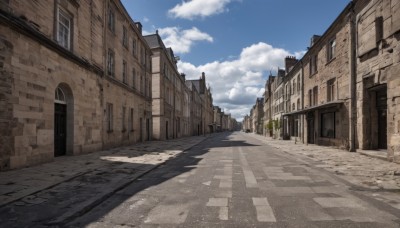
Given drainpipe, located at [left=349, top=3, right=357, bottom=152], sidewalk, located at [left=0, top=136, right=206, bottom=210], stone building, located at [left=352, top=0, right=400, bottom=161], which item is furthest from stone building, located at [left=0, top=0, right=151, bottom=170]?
drainpipe, located at [left=349, top=3, right=357, bottom=152]

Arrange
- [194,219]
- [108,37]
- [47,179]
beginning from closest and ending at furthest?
1. [194,219]
2. [47,179]
3. [108,37]

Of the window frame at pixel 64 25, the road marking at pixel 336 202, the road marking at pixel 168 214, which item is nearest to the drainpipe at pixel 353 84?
the road marking at pixel 336 202

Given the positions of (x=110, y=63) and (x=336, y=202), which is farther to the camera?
(x=110, y=63)

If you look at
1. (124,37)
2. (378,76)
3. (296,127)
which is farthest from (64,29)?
(296,127)

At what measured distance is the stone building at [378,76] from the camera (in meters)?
11.9

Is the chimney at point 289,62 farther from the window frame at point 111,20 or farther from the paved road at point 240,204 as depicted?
the paved road at point 240,204

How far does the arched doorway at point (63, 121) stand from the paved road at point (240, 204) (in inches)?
246

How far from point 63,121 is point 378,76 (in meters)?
14.3

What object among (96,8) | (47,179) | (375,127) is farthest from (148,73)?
(47,179)

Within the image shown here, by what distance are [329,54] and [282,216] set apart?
1939 centimetres

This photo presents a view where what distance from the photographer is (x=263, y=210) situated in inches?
203

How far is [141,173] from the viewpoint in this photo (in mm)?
9242

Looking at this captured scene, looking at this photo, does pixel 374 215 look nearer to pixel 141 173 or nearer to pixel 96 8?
pixel 141 173

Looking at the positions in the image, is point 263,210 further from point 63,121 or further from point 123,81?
point 123,81
